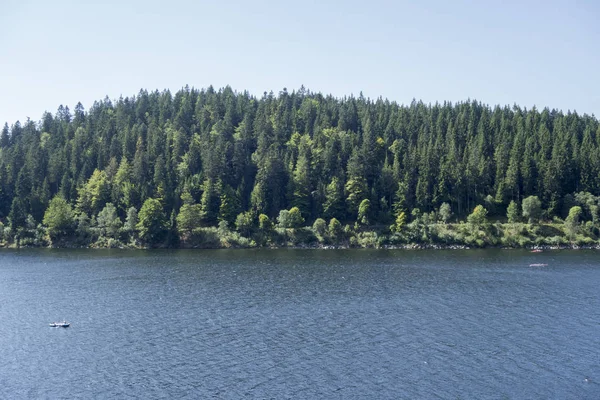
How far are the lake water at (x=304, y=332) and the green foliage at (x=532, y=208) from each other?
115ft

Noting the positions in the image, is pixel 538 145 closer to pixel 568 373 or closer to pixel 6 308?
pixel 568 373

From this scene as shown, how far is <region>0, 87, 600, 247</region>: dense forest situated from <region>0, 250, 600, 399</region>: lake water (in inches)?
1496

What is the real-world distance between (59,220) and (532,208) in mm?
129342

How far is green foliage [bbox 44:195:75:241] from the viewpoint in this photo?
145000mm

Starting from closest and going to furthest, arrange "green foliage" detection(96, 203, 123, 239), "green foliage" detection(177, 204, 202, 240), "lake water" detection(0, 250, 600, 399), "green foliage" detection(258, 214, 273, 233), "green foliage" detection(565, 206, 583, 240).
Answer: "lake water" detection(0, 250, 600, 399)
"green foliage" detection(565, 206, 583, 240)
"green foliage" detection(177, 204, 202, 240)
"green foliage" detection(258, 214, 273, 233)
"green foliage" detection(96, 203, 123, 239)

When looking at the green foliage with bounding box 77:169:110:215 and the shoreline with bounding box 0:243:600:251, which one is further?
the green foliage with bounding box 77:169:110:215

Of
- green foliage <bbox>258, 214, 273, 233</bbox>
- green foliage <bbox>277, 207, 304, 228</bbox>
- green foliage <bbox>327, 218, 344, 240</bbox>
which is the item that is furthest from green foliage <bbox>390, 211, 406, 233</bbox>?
green foliage <bbox>258, 214, 273, 233</bbox>

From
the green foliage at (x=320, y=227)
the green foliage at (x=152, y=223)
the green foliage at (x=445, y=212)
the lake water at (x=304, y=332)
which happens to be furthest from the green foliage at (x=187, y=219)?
the green foliage at (x=445, y=212)

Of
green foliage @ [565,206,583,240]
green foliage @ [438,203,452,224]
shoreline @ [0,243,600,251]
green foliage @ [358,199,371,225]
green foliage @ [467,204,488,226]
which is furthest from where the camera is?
green foliage @ [358,199,371,225]

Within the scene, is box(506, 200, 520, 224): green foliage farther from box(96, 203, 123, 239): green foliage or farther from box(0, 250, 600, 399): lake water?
box(96, 203, 123, 239): green foliage

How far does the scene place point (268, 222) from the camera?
142000mm

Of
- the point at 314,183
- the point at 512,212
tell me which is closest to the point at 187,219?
the point at 314,183

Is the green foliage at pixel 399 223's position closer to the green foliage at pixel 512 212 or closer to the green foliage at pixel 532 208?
the green foliage at pixel 512 212

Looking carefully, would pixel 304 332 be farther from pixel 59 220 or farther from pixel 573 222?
pixel 59 220
